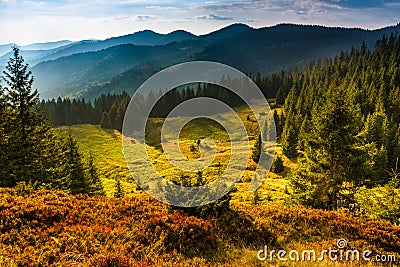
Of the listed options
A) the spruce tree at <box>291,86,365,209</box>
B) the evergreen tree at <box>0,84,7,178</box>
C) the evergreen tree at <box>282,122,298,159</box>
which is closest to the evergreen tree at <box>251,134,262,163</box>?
the evergreen tree at <box>282,122,298,159</box>

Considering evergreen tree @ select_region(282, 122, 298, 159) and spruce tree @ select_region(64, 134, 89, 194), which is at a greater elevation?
spruce tree @ select_region(64, 134, 89, 194)

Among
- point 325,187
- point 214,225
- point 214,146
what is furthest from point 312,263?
point 214,146

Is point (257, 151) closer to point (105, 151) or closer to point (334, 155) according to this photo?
point (105, 151)

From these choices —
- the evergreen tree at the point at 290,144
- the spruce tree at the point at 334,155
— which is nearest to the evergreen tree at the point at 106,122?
the evergreen tree at the point at 290,144

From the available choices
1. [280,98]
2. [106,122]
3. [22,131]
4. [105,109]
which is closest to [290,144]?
[280,98]

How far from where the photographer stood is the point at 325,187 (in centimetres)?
2408

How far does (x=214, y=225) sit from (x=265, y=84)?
168850 mm

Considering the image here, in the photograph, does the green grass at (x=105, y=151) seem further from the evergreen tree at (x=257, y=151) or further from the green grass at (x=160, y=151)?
the evergreen tree at (x=257, y=151)

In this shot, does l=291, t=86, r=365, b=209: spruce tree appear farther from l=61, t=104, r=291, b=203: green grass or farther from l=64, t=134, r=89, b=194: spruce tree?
l=64, t=134, r=89, b=194: spruce tree

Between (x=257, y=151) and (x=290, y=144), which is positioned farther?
(x=290, y=144)

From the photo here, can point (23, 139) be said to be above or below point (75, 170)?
above

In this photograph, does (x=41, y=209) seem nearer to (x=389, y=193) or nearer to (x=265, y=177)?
(x=389, y=193)

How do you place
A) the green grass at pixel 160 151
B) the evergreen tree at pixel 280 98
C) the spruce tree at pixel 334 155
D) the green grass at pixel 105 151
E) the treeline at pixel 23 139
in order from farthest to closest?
the evergreen tree at pixel 280 98 → the green grass at pixel 105 151 → the green grass at pixel 160 151 → the treeline at pixel 23 139 → the spruce tree at pixel 334 155

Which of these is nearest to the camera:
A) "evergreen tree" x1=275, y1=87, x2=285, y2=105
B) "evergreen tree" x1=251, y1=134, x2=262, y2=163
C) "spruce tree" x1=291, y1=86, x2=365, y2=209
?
"spruce tree" x1=291, y1=86, x2=365, y2=209
